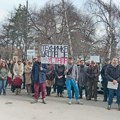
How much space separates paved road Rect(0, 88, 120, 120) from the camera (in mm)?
11742

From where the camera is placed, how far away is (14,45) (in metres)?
61.6

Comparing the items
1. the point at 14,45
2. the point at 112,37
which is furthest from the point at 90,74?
the point at 14,45

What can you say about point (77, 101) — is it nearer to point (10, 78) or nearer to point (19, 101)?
point (19, 101)

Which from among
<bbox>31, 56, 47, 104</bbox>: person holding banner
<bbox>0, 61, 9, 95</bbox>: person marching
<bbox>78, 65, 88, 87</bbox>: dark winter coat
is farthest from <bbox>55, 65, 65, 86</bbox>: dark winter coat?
<bbox>31, 56, 47, 104</bbox>: person holding banner

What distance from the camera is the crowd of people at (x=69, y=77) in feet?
45.4

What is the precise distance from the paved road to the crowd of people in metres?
0.48

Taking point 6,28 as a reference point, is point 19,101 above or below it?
below

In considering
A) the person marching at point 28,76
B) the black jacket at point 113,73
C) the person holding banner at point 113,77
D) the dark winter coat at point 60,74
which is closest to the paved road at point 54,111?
the person holding banner at point 113,77

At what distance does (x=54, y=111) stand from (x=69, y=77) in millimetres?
2320

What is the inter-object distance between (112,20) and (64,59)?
72.9 ft

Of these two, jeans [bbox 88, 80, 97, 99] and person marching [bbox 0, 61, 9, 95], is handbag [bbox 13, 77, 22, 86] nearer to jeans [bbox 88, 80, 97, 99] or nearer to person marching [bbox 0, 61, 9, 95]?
person marching [bbox 0, 61, 9, 95]

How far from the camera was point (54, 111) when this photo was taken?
42.0ft

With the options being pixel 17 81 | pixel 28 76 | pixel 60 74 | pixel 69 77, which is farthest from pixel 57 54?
pixel 17 81

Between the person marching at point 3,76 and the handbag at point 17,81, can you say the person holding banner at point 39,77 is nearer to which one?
A: the person marching at point 3,76
